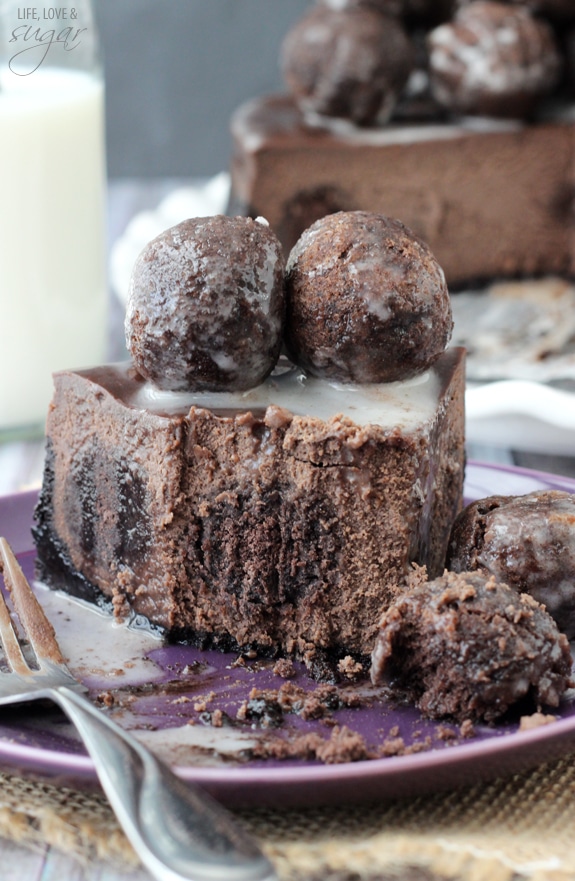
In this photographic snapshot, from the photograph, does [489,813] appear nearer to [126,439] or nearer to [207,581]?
[207,581]

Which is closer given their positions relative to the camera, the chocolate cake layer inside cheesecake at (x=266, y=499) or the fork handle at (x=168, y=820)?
the fork handle at (x=168, y=820)

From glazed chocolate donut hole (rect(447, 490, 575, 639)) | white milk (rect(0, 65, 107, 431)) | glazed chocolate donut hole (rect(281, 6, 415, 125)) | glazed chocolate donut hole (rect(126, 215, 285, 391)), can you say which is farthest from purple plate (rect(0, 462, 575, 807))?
glazed chocolate donut hole (rect(281, 6, 415, 125))

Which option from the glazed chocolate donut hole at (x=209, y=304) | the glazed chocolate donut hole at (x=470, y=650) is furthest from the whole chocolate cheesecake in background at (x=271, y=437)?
the glazed chocolate donut hole at (x=470, y=650)

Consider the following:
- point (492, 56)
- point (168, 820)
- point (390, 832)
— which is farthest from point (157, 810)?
point (492, 56)

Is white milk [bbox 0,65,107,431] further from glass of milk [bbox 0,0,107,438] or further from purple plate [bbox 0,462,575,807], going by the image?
purple plate [bbox 0,462,575,807]

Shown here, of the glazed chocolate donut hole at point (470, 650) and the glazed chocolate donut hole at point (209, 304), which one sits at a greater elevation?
the glazed chocolate donut hole at point (209, 304)

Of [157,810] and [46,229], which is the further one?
[46,229]

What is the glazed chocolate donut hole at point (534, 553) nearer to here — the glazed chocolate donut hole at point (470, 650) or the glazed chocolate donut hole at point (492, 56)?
the glazed chocolate donut hole at point (470, 650)

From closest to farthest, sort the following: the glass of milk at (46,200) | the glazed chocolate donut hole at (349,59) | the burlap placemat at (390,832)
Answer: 1. the burlap placemat at (390,832)
2. the glass of milk at (46,200)
3. the glazed chocolate donut hole at (349,59)

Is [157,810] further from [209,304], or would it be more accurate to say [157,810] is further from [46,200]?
→ [46,200]
